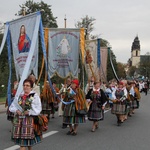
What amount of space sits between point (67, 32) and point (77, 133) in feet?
12.9

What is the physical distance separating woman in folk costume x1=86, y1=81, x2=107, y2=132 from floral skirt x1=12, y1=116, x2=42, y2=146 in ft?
13.5

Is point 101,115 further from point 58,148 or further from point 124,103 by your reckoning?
point 58,148

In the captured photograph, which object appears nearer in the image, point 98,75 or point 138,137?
point 138,137

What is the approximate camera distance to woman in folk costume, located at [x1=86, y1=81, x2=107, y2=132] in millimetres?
9367

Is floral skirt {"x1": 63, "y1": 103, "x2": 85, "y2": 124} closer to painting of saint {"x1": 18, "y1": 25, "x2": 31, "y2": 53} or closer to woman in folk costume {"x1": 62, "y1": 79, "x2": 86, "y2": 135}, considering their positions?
woman in folk costume {"x1": 62, "y1": 79, "x2": 86, "y2": 135}

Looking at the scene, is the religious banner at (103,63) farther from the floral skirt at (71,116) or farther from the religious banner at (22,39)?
the religious banner at (22,39)

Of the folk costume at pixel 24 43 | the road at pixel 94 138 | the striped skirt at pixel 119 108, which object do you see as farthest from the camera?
the striped skirt at pixel 119 108

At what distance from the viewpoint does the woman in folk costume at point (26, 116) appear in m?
5.37

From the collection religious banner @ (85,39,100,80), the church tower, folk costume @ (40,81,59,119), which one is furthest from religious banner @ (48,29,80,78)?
the church tower

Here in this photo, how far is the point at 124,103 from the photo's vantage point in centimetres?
1066

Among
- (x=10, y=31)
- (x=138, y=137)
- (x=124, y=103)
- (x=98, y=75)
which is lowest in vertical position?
(x=138, y=137)

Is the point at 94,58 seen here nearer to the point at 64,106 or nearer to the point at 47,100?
the point at 47,100

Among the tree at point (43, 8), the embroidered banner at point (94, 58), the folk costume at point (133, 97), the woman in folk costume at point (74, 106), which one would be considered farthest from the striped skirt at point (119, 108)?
the tree at point (43, 8)

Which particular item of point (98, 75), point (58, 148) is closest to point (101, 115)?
point (58, 148)
